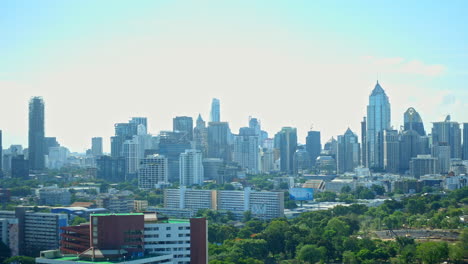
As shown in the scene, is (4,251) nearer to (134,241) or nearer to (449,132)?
(134,241)

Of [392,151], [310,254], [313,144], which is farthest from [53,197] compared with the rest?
[313,144]

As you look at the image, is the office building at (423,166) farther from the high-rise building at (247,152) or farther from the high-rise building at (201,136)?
the high-rise building at (201,136)

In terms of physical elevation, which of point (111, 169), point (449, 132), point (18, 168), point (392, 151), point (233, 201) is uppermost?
point (449, 132)

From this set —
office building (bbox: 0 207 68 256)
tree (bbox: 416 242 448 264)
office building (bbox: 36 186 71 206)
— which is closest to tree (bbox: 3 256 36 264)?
office building (bbox: 0 207 68 256)

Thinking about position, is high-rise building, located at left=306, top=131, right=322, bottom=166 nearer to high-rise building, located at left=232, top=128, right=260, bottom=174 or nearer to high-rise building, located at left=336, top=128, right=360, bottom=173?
high-rise building, located at left=336, top=128, right=360, bottom=173

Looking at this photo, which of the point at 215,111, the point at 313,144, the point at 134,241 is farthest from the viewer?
the point at 215,111
